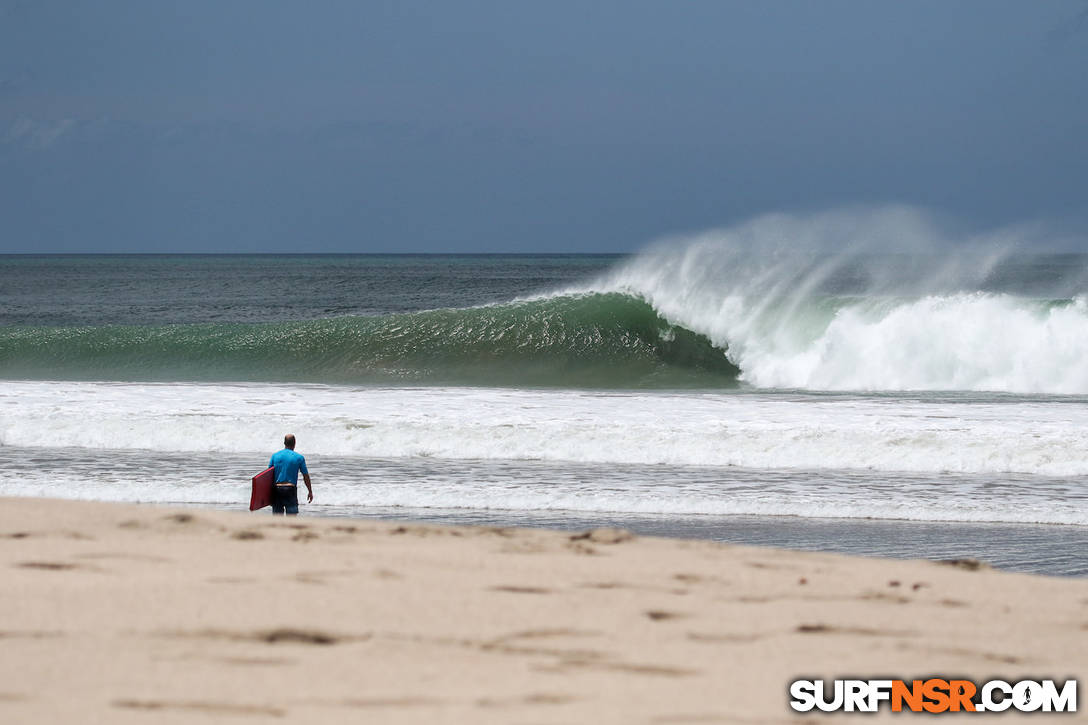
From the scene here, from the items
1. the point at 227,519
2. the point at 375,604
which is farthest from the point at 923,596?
the point at 227,519

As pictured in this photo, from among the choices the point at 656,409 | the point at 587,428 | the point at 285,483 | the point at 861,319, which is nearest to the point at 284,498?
the point at 285,483

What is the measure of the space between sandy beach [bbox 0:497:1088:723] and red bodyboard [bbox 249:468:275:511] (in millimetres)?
2201

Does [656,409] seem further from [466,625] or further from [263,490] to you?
[466,625]

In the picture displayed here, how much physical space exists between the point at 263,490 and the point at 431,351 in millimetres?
15035

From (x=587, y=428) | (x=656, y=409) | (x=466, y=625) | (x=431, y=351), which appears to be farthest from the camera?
(x=431, y=351)

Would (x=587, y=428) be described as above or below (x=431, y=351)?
below

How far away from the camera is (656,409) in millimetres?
13336

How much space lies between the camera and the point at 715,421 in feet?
40.0

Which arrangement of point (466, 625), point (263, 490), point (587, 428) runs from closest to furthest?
1. point (466, 625)
2. point (263, 490)
3. point (587, 428)

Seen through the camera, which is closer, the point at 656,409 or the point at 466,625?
the point at 466,625

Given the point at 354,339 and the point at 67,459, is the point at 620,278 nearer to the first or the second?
the point at 354,339

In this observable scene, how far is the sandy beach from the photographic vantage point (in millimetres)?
3219
